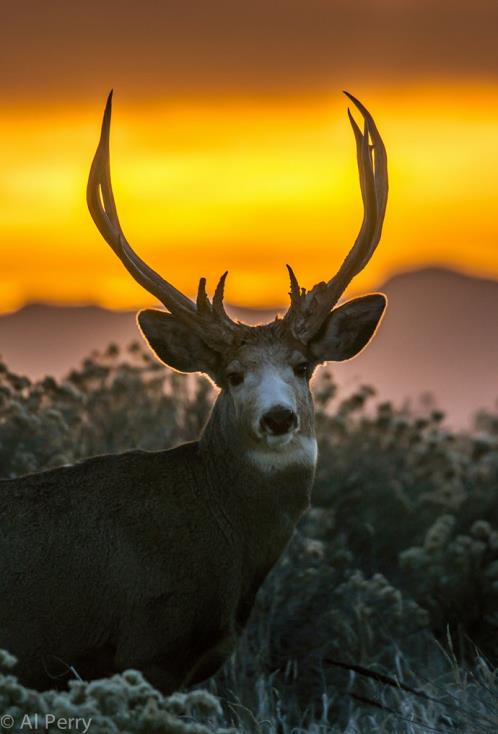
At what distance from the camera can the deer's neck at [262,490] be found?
774 centimetres

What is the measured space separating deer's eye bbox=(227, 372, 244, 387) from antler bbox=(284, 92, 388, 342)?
0.35 m

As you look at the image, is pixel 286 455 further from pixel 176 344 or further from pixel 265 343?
pixel 176 344

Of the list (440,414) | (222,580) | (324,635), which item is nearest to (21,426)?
(324,635)

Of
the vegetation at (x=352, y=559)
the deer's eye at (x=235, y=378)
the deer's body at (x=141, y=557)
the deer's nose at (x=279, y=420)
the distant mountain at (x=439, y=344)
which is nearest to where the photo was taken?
the deer's body at (x=141, y=557)

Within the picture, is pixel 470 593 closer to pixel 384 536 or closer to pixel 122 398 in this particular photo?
pixel 384 536

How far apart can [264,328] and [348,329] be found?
49 cm

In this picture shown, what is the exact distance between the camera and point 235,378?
312 inches

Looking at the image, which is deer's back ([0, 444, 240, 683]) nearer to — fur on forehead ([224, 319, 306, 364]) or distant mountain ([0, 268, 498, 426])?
fur on forehead ([224, 319, 306, 364])

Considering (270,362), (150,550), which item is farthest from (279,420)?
(150,550)

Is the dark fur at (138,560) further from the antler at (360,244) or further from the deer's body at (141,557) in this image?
the antler at (360,244)

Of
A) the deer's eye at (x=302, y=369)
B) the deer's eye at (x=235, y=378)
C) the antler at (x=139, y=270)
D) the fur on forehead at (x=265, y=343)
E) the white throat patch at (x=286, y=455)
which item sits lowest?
the white throat patch at (x=286, y=455)

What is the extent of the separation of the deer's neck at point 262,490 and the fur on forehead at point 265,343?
0.28 metres

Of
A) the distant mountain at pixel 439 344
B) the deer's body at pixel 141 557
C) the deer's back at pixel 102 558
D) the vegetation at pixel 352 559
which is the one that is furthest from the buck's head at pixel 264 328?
the distant mountain at pixel 439 344

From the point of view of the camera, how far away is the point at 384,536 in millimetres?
11164
